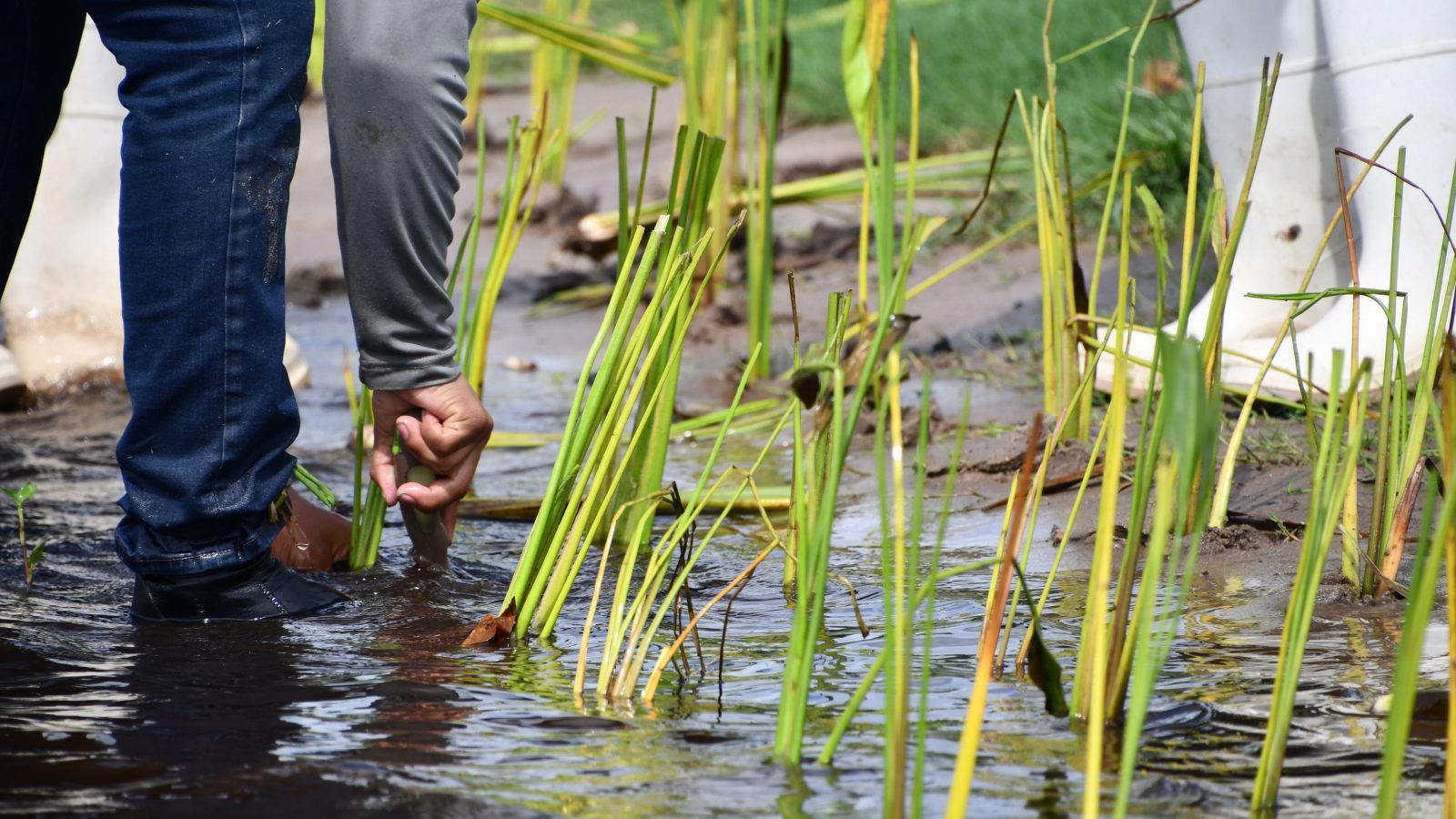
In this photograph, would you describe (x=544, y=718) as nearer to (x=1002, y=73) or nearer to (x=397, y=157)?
(x=397, y=157)

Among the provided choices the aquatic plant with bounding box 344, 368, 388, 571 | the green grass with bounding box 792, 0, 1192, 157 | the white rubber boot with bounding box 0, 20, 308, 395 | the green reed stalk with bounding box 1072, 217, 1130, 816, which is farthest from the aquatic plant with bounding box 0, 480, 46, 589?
the green grass with bounding box 792, 0, 1192, 157

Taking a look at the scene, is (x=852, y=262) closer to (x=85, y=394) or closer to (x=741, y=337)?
(x=741, y=337)

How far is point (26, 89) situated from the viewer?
1342 millimetres

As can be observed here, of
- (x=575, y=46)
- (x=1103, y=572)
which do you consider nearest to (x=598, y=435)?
(x=1103, y=572)

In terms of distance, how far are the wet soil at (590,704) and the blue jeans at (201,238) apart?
154 millimetres

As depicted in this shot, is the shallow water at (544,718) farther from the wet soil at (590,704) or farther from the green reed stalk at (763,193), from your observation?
the green reed stalk at (763,193)

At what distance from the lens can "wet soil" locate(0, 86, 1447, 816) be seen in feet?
2.98

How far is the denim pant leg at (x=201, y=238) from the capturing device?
1186mm

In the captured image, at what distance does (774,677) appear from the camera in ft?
3.77

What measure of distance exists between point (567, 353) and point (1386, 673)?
7.65ft

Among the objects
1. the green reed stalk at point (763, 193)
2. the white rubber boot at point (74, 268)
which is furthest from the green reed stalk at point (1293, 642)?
the white rubber boot at point (74, 268)

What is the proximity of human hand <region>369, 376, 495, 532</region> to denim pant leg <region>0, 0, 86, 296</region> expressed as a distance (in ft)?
1.19

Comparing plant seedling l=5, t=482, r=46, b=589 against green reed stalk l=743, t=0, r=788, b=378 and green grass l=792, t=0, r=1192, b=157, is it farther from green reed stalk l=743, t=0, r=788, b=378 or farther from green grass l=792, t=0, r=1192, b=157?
green grass l=792, t=0, r=1192, b=157

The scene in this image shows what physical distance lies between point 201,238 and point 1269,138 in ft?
5.03
